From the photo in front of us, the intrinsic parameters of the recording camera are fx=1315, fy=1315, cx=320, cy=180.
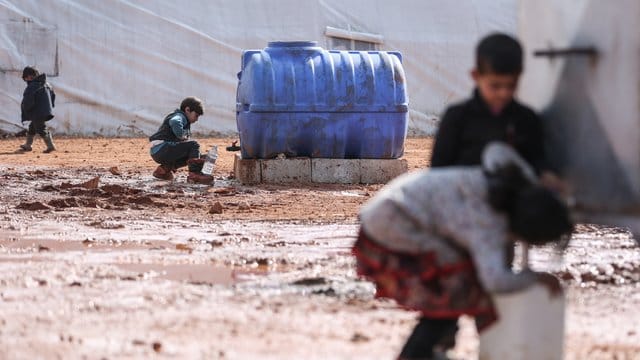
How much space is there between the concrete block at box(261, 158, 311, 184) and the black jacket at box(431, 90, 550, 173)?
9034 mm

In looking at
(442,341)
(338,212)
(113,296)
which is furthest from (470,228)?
(338,212)

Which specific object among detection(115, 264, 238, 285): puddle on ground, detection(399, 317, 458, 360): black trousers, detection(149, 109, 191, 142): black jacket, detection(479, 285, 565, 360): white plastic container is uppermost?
detection(149, 109, 191, 142): black jacket

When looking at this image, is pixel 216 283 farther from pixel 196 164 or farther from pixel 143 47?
pixel 143 47

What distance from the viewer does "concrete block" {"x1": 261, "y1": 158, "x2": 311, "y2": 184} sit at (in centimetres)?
1320

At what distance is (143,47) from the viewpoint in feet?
80.1

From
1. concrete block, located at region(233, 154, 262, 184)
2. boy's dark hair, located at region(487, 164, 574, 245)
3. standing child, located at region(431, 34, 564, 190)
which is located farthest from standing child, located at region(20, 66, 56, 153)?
boy's dark hair, located at region(487, 164, 574, 245)

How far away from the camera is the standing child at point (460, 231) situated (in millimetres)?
3826

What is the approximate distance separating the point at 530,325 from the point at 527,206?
42 centimetres

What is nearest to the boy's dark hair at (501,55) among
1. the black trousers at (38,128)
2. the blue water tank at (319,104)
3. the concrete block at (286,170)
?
the blue water tank at (319,104)

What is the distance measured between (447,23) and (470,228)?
2206 centimetres

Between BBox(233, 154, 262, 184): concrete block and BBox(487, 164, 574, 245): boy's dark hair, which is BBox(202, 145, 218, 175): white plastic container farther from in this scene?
BBox(487, 164, 574, 245): boy's dark hair

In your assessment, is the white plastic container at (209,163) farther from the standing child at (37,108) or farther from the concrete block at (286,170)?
the standing child at (37,108)

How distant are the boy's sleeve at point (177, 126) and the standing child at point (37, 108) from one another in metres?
5.97

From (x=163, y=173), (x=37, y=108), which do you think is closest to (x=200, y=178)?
(x=163, y=173)
